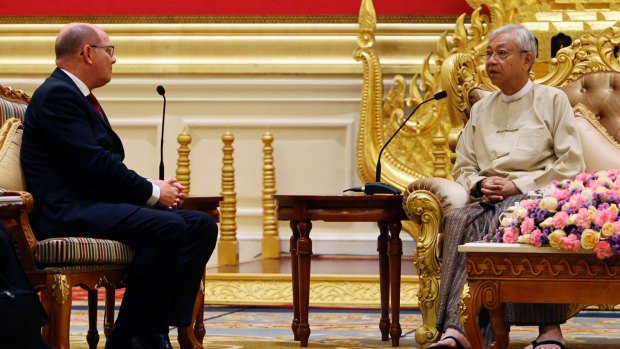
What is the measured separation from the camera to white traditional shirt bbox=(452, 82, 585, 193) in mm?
4473

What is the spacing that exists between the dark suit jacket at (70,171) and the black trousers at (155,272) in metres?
0.07

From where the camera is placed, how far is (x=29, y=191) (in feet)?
13.1

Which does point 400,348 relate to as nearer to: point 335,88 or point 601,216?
point 601,216

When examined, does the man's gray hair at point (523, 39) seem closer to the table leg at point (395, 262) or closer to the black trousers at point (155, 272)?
the table leg at point (395, 262)

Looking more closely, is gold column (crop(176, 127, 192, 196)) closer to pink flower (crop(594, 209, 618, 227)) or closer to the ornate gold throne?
the ornate gold throne

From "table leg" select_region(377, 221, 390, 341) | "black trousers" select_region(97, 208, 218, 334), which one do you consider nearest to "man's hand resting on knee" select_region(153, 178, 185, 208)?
"black trousers" select_region(97, 208, 218, 334)

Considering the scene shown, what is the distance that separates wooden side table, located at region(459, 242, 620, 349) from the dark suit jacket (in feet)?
3.97

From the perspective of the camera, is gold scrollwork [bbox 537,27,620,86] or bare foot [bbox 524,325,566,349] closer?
bare foot [bbox 524,325,566,349]

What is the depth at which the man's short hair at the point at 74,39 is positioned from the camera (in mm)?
4148

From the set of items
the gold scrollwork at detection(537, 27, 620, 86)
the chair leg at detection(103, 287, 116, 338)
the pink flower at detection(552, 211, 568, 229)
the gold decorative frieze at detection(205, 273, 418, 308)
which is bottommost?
the gold decorative frieze at detection(205, 273, 418, 308)

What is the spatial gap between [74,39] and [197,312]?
3.70 feet

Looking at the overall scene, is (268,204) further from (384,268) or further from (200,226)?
(200,226)

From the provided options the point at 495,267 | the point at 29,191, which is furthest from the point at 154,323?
the point at 495,267

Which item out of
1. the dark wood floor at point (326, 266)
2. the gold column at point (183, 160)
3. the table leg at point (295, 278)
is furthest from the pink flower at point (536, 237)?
the gold column at point (183, 160)
